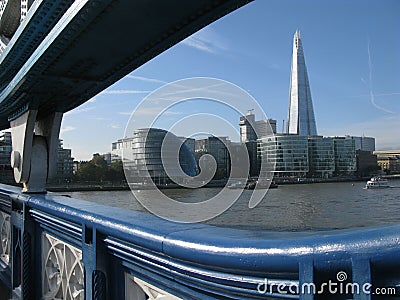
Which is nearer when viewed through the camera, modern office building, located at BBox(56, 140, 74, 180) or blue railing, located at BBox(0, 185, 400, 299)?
blue railing, located at BBox(0, 185, 400, 299)

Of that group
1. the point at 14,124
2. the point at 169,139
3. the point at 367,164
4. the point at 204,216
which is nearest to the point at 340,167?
the point at 367,164

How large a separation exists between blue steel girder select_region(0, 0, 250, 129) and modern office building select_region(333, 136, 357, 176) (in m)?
56.2

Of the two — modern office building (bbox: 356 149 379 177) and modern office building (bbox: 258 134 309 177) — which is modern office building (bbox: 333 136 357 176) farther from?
modern office building (bbox: 258 134 309 177)

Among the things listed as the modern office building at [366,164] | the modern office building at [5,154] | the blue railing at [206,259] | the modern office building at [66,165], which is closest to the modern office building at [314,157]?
the modern office building at [366,164]

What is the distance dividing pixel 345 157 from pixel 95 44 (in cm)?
5881

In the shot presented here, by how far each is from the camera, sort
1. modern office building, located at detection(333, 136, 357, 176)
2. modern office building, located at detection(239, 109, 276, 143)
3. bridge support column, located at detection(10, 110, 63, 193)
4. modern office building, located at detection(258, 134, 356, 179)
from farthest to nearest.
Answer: modern office building, located at detection(333, 136, 357, 176) < modern office building, located at detection(258, 134, 356, 179) < modern office building, located at detection(239, 109, 276, 143) < bridge support column, located at detection(10, 110, 63, 193)

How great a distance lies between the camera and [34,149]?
455cm

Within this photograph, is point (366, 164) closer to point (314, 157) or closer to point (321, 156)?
point (321, 156)

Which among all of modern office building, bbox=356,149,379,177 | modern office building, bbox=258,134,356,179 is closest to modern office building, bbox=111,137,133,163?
modern office building, bbox=258,134,356,179

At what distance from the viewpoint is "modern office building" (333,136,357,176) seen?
57.0 m

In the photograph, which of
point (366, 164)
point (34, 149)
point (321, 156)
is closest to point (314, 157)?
point (321, 156)

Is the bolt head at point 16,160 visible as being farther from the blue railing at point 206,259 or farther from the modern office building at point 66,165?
the modern office building at point 66,165

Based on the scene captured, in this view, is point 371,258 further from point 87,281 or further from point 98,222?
point 87,281

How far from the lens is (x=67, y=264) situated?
2.27 meters
